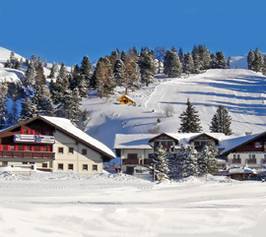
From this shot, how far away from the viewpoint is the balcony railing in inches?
Result: 2549

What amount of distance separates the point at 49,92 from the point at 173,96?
30218 millimetres

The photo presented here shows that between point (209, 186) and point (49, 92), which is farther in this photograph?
point (49, 92)

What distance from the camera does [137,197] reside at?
19.0 metres

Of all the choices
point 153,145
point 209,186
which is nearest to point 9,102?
point 153,145

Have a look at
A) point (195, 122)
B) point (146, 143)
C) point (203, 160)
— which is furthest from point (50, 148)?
point (195, 122)

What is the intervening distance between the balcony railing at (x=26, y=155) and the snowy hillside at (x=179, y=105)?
114 ft

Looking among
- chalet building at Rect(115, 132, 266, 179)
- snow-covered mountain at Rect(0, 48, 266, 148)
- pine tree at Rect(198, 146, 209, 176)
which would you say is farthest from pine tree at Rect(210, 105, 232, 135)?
pine tree at Rect(198, 146, 209, 176)

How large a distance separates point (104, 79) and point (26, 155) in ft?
207

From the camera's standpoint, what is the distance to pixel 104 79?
127 m

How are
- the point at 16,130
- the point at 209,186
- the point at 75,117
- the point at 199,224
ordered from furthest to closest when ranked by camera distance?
the point at 75,117 < the point at 16,130 < the point at 209,186 < the point at 199,224

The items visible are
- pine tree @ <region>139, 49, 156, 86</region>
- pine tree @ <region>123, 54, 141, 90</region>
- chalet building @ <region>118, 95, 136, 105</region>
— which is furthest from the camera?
pine tree @ <region>139, 49, 156, 86</region>

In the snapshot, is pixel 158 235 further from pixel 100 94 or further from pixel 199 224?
pixel 100 94

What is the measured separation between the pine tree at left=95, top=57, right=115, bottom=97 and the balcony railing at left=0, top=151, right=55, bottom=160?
2407 inches

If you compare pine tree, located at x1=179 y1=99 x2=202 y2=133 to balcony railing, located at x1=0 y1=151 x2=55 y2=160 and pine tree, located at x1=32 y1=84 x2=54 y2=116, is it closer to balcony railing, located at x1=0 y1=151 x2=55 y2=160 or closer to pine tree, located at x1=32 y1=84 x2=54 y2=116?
pine tree, located at x1=32 y1=84 x2=54 y2=116
